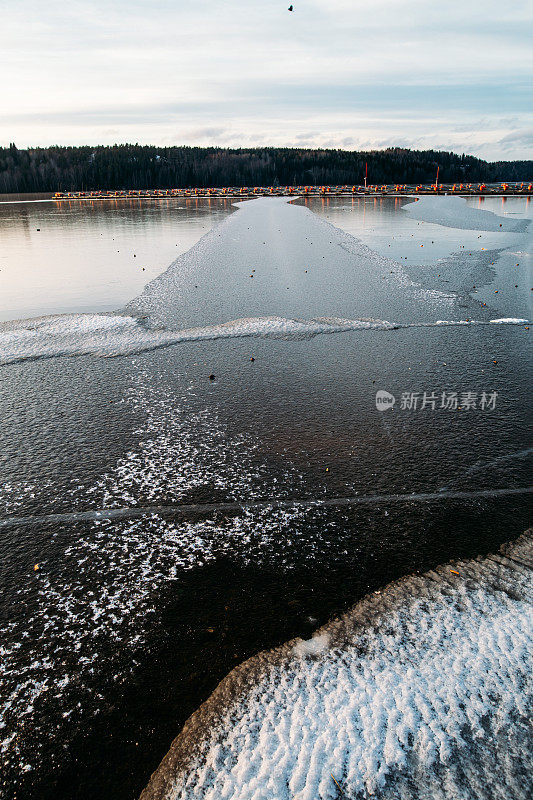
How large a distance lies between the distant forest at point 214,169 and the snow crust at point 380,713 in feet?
522

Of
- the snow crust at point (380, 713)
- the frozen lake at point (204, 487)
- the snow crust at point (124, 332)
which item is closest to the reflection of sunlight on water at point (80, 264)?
the frozen lake at point (204, 487)

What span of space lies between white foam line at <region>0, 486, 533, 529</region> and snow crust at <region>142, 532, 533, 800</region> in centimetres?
87

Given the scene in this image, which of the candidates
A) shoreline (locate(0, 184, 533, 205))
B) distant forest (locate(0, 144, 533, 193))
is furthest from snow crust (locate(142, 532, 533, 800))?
distant forest (locate(0, 144, 533, 193))

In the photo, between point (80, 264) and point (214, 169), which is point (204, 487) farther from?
point (214, 169)

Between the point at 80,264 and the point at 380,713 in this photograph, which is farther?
the point at 80,264

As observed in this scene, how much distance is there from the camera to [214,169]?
6216 inches

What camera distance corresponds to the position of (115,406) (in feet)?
17.0

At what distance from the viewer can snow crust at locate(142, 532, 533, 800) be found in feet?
6.38

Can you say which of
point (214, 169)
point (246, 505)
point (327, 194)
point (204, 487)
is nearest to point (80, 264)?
point (204, 487)

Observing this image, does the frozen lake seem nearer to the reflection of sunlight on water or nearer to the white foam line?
the white foam line

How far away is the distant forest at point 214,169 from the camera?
476 ft

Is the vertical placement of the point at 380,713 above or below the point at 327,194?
below

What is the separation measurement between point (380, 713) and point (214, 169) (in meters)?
172

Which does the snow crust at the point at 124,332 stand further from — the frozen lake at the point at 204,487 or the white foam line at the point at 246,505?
the white foam line at the point at 246,505
